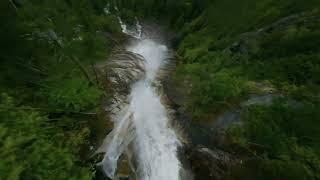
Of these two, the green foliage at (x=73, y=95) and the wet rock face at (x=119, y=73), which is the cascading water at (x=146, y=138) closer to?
the wet rock face at (x=119, y=73)

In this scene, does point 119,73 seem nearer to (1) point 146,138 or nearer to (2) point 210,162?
(1) point 146,138

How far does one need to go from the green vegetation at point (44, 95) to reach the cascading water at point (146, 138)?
0.83 m

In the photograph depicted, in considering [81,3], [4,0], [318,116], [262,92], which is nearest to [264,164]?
[318,116]

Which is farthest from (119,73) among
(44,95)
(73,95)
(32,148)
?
(32,148)

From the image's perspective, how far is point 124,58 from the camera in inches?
552

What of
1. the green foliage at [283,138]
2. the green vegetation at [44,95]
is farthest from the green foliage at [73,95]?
the green foliage at [283,138]

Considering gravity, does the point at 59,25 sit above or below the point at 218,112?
above

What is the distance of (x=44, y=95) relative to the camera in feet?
28.0

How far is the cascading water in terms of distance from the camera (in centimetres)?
874

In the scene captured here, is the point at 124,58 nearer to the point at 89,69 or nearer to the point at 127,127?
the point at 89,69

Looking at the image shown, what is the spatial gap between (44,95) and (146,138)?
3202 millimetres

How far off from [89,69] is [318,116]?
7424 mm

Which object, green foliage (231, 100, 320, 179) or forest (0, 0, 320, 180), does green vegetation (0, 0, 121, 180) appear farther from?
green foliage (231, 100, 320, 179)

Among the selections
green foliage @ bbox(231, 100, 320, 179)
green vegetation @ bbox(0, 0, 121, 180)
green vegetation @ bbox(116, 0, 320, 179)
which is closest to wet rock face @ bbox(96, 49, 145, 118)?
green vegetation @ bbox(0, 0, 121, 180)
